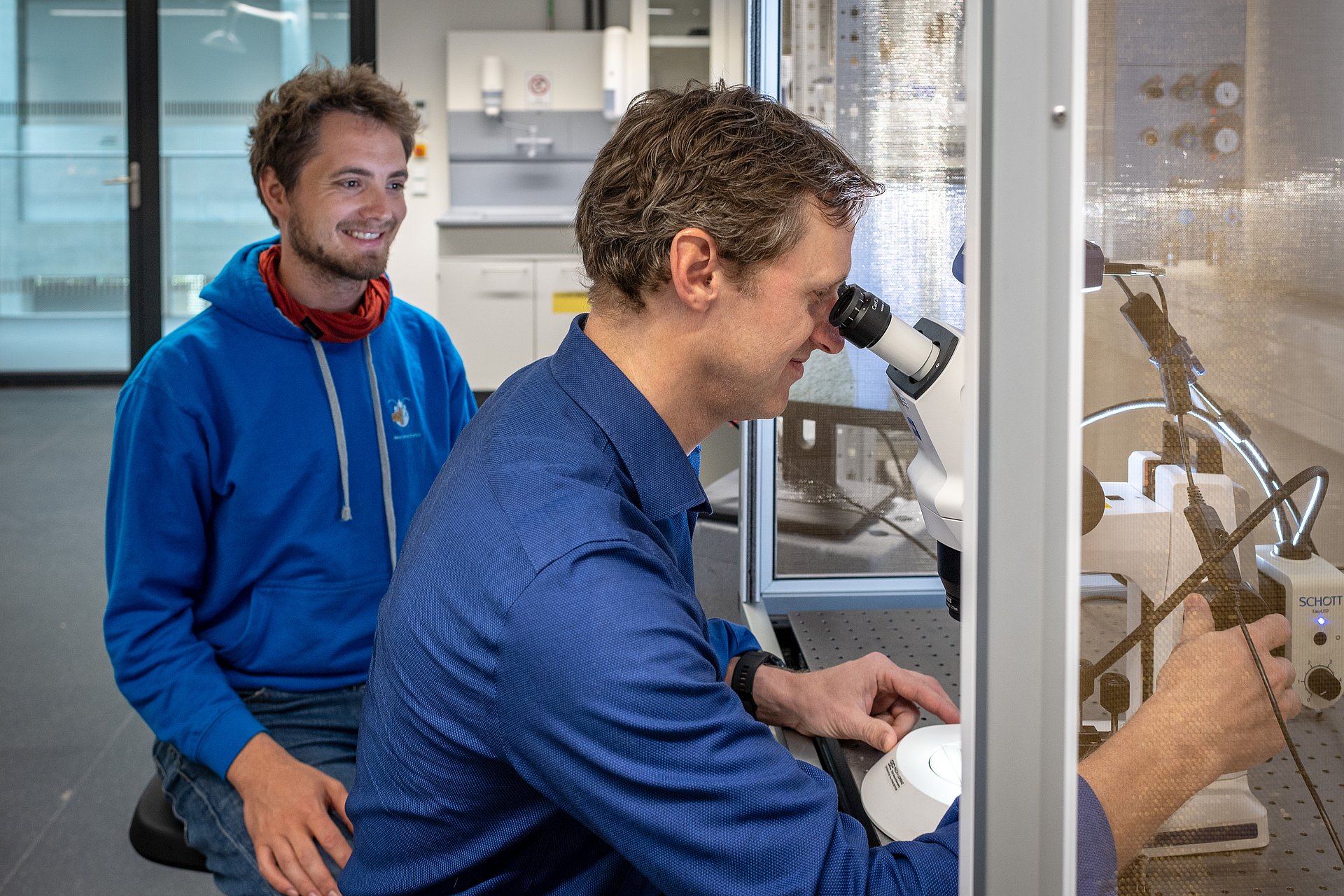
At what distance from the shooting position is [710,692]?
0.72 meters

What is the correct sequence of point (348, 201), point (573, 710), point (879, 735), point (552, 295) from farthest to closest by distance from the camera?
point (552, 295), point (348, 201), point (879, 735), point (573, 710)

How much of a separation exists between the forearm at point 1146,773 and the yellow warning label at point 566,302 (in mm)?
4894

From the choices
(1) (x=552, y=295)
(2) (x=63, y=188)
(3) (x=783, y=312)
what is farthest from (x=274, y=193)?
(2) (x=63, y=188)

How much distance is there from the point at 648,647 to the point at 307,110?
A: 123cm

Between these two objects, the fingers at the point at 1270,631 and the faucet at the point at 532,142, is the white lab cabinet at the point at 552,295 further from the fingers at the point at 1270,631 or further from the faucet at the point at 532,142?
the fingers at the point at 1270,631

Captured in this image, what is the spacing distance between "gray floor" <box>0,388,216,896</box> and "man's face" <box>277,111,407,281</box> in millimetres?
1305

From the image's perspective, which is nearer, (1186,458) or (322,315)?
(1186,458)

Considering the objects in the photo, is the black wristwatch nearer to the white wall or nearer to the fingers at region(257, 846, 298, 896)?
the fingers at region(257, 846, 298, 896)

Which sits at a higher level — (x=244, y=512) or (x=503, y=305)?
(x=503, y=305)

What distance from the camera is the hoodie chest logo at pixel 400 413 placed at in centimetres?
161

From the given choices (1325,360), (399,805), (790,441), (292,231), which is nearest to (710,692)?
(399,805)

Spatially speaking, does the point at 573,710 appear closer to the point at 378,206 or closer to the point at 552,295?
the point at 378,206

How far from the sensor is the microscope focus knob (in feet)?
1.97

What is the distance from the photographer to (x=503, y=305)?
560cm
